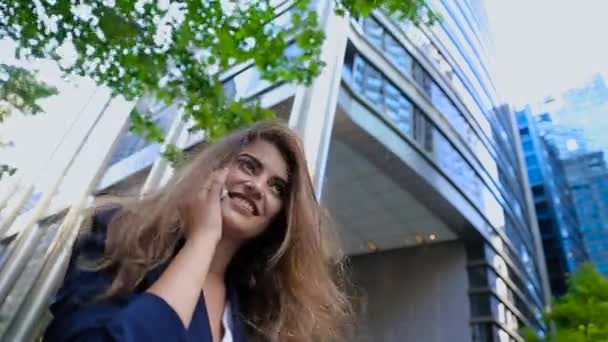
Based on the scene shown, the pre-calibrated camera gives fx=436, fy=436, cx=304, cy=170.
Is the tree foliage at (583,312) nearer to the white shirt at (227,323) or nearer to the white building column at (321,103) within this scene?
the white building column at (321,103)

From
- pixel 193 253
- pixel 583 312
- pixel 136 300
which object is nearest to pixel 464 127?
pixel 583 312

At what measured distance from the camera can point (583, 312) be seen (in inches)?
284

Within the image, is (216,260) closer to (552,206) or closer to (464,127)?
(464,127)

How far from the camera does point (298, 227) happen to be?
4.39 feet

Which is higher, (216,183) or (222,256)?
(216,183)

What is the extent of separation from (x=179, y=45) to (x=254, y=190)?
146 inches

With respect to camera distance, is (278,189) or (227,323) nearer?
(227,323)

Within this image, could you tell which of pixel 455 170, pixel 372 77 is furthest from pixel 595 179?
pixel 372 77

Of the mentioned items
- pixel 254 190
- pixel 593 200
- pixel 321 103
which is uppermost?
pixel 593 200

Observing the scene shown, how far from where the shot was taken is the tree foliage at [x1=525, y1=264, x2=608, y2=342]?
688 cm

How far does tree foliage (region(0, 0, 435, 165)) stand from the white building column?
2238mm

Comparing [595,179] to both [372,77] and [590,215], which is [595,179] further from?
[372,77]

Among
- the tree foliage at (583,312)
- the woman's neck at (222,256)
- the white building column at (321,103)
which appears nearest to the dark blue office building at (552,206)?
the tree foliage at (583,312)

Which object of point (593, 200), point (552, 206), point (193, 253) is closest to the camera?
point (193, 253)
